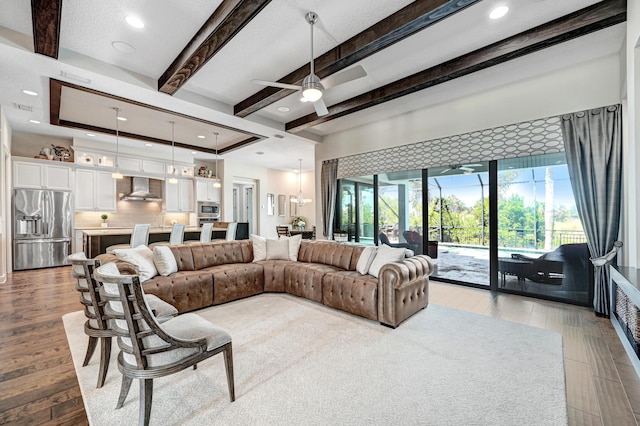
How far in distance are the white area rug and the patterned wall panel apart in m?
2.54

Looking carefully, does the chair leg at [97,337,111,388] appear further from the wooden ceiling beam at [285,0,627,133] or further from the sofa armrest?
the wooden ceiling beam at [285,0,627,133]

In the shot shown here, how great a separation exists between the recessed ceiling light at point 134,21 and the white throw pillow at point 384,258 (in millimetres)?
3673

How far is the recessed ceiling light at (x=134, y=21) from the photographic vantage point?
2.73 metres

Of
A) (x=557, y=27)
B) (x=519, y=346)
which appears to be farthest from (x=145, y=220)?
(x=557, y=27)

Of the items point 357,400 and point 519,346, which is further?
point 519,346

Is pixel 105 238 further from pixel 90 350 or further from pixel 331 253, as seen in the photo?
pixel 331 253

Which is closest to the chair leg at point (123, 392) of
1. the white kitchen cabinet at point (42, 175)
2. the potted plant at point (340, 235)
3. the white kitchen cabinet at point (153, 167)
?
the potted plant at point (340, 235)

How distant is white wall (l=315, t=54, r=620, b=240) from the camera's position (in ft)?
11.3

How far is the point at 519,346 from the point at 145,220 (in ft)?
29.1

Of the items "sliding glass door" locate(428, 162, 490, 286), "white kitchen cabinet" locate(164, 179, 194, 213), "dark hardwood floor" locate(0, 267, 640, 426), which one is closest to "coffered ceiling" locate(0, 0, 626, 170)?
"sliding glass door" locate(428, 162, 490, 286)

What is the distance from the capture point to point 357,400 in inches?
72.9

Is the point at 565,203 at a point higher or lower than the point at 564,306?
higher

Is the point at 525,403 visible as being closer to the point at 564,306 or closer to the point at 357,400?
the point at 357,400

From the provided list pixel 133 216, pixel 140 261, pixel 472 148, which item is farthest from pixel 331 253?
pixel 133 216
